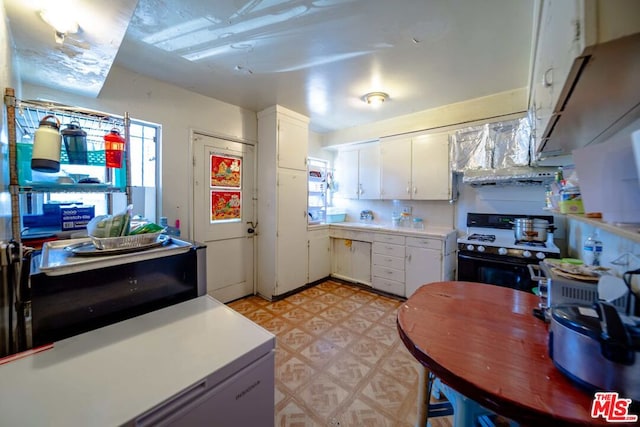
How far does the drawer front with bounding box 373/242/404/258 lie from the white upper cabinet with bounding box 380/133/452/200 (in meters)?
0.73

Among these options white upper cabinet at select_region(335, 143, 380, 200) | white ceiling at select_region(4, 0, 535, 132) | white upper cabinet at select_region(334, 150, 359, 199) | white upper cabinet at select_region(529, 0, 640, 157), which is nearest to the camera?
white upper cabinet at select_region(529, 0, 640, 157)

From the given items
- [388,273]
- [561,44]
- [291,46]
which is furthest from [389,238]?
[561,44]

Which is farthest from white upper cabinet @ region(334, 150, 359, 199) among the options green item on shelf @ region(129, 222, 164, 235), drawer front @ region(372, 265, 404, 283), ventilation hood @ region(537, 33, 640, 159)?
green item on shelf @ region(129, 222, 164, 235)

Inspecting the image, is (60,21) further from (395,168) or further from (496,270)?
(496,270)

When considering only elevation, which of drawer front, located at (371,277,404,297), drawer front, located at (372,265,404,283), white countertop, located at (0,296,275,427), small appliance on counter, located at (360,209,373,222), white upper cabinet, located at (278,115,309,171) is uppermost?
white upper cabinet, located at (278,115,309,171)

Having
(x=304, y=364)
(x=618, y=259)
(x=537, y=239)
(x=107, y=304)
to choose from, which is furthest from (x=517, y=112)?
(x=107, y=304)

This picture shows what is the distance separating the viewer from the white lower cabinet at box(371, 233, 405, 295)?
10.7 ft

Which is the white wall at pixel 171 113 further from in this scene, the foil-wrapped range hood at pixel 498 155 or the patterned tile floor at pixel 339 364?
the foil-wrapped range hood at pixel 498 155

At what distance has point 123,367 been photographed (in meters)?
0.78

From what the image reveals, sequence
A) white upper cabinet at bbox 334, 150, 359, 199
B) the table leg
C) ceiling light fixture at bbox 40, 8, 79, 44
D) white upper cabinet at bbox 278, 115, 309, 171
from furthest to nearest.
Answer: white upper cabinet at bbox 334, 150, 359, 199 → white upper cabinet at bbox 278, 115, 309, 171 → the table leg → ceiling light fixture at bbox 40, 8, 79, 44

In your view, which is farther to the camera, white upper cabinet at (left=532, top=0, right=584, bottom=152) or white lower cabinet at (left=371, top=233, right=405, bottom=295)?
white lower cabinet at (left=371, top=233, right=405, bottom=295)

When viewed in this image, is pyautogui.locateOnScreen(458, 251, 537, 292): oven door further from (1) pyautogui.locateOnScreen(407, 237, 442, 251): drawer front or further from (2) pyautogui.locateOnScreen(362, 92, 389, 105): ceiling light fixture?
(2) pyautogui.locateOnScreen(362, 92, 389, 105): ceiling light fixture

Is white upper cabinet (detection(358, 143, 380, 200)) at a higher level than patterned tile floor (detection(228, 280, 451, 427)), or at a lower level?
higher

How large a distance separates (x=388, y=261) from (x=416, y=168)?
135 centimetres
